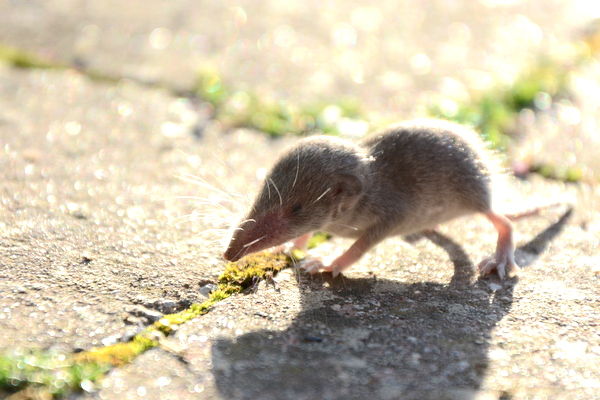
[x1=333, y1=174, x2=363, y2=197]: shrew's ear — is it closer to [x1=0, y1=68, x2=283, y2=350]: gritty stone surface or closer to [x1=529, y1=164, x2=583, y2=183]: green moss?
[x1=0, y1=68, x2=283, y2=350]: gritty stone surface

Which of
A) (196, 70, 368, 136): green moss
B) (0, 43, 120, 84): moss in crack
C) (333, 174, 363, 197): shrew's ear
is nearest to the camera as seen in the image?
(333, 174, 363, 197): shrew's ear

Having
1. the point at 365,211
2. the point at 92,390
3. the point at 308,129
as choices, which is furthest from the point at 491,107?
the point at 92,390

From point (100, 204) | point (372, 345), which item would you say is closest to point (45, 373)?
point (372, 345)

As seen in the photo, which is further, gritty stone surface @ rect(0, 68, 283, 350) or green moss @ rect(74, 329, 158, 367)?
gritty stone surface @ rect(0, 68, 283, 350)

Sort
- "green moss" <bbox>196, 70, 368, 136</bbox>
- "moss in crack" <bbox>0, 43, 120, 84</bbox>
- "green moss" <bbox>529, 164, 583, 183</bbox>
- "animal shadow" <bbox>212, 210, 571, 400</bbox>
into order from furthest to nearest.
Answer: "moss in crack" <bbox>0, 43, 120, 84</bbox>
"green moss" <bbox>196, 70, 368, 136</bbox>
"green moss" <bbox>529, 164, 583, 183</bbox>
"animal shadow" <bbox>212, 210, 571, 400</bbox>

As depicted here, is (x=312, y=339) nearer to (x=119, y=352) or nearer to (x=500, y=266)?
(x=119, y=352)

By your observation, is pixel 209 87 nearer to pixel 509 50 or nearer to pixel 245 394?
pixel 509 50

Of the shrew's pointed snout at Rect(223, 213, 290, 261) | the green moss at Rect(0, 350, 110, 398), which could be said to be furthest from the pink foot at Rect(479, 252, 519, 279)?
the green moss at Rect(0, 350, 110, 398)

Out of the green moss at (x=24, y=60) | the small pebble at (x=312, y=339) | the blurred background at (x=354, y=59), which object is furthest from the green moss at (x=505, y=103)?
the green moss at (x=24, y=60)
